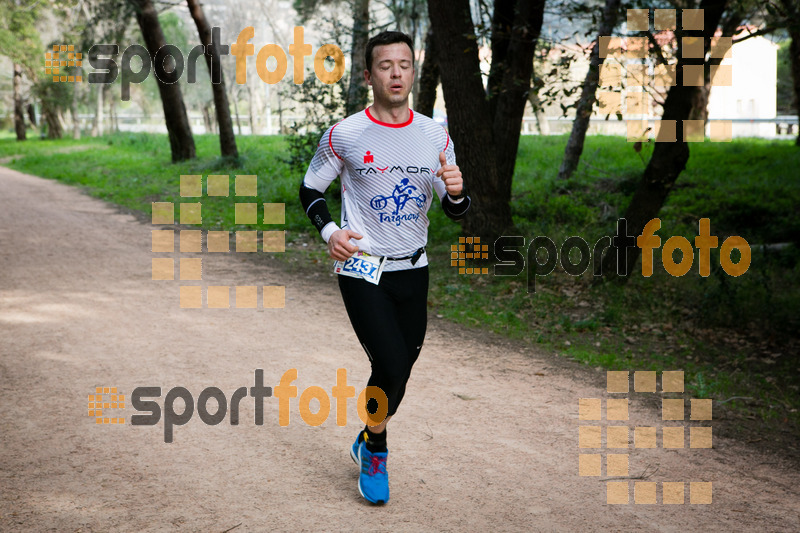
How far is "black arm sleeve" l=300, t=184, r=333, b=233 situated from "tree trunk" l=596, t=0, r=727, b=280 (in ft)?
22.5

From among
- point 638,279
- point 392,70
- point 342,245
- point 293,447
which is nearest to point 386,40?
point 392,70

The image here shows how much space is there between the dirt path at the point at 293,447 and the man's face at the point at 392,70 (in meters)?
2.39

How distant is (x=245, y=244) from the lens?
13.7 meters

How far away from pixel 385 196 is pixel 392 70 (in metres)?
0.68

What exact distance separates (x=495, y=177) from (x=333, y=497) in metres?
7.99

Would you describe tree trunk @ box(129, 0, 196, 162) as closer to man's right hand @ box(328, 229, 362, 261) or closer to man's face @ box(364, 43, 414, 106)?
man's face @ box(364, 43, 414, 106)

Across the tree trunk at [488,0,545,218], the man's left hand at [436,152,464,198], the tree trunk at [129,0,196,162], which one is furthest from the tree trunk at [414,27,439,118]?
the man's left hand at [436,152,464,198]

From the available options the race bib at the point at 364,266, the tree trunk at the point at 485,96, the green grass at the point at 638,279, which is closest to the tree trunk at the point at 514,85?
the tree trunk at the point at 485,96

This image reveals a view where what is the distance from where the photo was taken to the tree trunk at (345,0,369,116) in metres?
16.2

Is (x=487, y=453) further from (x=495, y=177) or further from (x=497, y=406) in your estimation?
(x=495, y=177)

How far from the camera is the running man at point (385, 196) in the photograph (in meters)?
4.07

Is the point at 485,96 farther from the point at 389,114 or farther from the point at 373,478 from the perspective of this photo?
the point at 373,478

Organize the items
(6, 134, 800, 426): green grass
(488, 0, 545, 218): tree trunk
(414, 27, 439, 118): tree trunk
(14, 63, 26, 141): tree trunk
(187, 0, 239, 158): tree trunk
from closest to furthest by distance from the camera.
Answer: (6, 134, 800, 426): green grass
(488, 0, 545, 218): tree trunk
(414, 27, 439, 118): tree trunk
(187, 0, 239, 158): tree trunk
(14, 63, 26, 141): tree trunk

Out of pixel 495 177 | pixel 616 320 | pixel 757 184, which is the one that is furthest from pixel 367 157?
pixel 757 184
